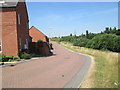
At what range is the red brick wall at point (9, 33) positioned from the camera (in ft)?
73.1

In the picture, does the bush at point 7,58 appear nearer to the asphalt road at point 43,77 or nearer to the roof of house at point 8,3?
the asphalt road at point 43,77

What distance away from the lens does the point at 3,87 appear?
308 inches

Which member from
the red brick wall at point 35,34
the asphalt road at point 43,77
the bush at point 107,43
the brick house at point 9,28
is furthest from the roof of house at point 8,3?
the bush at point 107,43

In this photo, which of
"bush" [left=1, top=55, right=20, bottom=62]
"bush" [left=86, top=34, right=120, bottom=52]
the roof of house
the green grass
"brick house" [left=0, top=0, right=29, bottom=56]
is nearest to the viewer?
the green grass

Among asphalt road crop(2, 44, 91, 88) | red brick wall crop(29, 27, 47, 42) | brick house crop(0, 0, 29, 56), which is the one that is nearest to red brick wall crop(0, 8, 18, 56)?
brick house crop(0, 0, 29, 56)

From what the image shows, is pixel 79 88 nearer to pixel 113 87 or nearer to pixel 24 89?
pixel 113 87

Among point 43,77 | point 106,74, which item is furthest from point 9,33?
point 106,74

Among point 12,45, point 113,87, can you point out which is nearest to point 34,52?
point 12,45

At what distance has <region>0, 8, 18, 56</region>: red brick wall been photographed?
22.3 m

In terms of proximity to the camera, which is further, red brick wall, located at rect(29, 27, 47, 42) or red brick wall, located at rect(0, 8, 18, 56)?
red brick wall, located at rect(29, 27, 47, 42)

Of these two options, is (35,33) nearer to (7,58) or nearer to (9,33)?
(9,33)

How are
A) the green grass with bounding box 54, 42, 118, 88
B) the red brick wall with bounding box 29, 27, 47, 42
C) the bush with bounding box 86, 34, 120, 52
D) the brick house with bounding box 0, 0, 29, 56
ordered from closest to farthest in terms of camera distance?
the green grass with bounding box 54, 42, 118, 88
the brick house with bounding box 0, 0, 29, 56
the red brick wall with bounding box 29, 27, 47, 42
the bush with bounding box 86, 34, 120, 52

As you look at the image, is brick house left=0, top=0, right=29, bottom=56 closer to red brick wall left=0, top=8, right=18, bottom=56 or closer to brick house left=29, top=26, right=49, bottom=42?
red brick wall left=0, top=8, right=18, bottom=56

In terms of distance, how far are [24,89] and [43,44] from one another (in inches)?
929
